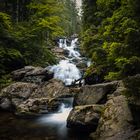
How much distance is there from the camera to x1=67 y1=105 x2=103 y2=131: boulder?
1354 centimetres

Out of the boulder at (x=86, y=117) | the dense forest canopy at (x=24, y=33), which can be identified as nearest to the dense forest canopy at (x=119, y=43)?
the boulder at (x=86, y=117)

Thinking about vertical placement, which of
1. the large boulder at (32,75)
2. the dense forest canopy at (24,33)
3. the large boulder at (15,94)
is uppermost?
the dense forest canopy at (24,33)

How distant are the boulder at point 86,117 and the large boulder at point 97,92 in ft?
4.39

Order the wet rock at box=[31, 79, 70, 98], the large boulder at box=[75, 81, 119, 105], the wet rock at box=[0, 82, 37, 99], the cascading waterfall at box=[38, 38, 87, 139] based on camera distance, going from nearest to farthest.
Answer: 1. the large boulder at box=[75, 81, 119, 105]
2. the cascading waterfall at box=[38, 38, 87, 139]
3. the wet rock at box=[0, 82, 37, 99]
4. the wet rock at box=[31, 79, 70, 98]

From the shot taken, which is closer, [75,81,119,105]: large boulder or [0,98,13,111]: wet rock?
[75,81,119,105]: large boulder

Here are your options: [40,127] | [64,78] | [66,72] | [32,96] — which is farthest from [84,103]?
[66,72]

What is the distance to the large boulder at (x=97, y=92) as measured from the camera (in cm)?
1520

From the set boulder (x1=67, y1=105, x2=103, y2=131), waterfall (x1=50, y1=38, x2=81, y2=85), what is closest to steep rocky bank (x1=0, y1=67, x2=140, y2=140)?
boulder (x1=67, y1=105, x2=103, y2=131)

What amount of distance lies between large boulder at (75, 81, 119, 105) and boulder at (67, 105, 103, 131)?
1337mm

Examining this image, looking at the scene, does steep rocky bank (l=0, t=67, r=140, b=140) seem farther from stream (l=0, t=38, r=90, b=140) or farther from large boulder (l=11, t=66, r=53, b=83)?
stream (l=0, t=38, r=90, b=140)

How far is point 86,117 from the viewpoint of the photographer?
1366cm

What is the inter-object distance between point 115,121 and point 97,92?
350 cm

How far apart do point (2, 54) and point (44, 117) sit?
347 inches

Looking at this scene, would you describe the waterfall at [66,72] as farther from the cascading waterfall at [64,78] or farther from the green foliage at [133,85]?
the green foliage at [133,85]
